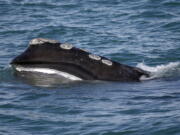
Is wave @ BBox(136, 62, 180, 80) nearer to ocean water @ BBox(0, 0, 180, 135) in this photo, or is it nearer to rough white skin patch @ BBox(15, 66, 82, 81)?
ocean water @ BBox(0, 0, 180, 135)

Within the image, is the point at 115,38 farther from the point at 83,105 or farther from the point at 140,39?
the point at 83,105

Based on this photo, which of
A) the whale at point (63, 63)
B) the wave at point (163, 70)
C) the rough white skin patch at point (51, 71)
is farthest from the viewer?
the wave at point (163, 70)

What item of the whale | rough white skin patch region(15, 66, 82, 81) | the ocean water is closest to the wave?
the ocean water

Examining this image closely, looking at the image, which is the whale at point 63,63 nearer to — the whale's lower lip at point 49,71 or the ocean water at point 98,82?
the whale's lower lip at point 49,71

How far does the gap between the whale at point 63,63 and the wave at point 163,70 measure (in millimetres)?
916

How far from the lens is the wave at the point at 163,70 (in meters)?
12.2

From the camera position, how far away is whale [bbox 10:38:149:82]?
1095 centimetres

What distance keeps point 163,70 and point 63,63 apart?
2735 millimetres

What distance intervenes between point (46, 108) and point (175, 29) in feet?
27.1

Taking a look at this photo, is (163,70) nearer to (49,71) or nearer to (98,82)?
(98,82)

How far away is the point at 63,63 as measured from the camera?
1102 cm

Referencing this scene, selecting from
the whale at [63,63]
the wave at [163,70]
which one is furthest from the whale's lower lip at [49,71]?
the wave at [163,70]

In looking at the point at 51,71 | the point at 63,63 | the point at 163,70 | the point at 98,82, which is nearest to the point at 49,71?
the point at 51,71

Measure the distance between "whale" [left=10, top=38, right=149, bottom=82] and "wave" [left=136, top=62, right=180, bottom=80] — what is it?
0.92 metres
